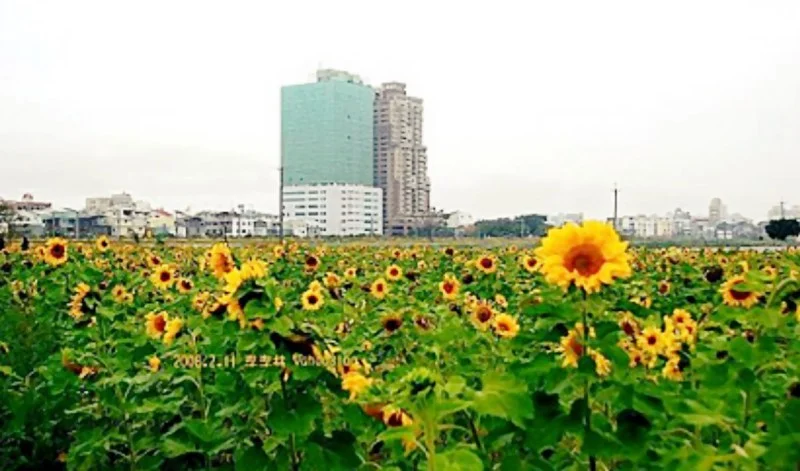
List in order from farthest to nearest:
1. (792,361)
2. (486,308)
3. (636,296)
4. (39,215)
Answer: (39,215), (636,296), (486,308), (792,361)

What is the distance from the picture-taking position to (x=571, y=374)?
6.00ft

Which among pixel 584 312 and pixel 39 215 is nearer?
pixel 584 312

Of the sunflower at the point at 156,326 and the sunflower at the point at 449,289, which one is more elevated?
the sunflower at the point at 449,289

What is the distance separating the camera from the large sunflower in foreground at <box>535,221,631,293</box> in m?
1.77

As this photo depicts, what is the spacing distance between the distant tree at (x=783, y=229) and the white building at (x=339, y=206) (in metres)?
29.6

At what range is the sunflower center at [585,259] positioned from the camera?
70.1 inches

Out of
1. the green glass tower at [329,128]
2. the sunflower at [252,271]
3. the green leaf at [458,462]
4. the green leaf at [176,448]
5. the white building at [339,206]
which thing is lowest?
the green leaf at [176,448]

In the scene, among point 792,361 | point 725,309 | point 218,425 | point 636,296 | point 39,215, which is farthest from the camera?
point 39,215

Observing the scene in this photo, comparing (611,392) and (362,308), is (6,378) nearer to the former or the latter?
(362,308)

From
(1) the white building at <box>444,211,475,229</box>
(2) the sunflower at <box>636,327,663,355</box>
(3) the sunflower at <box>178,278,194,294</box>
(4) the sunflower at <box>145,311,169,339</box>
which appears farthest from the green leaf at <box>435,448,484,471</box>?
(1) the white building at <box>444,211,475,229</box>

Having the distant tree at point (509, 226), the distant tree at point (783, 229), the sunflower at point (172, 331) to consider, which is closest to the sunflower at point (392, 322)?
the sunflower at point (172, 331)

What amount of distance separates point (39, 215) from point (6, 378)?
115 ft

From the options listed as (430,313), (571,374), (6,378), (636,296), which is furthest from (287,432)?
(636,296)

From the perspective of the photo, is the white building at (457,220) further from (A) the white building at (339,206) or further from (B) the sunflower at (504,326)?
(B) the sunflower at (504,326)
